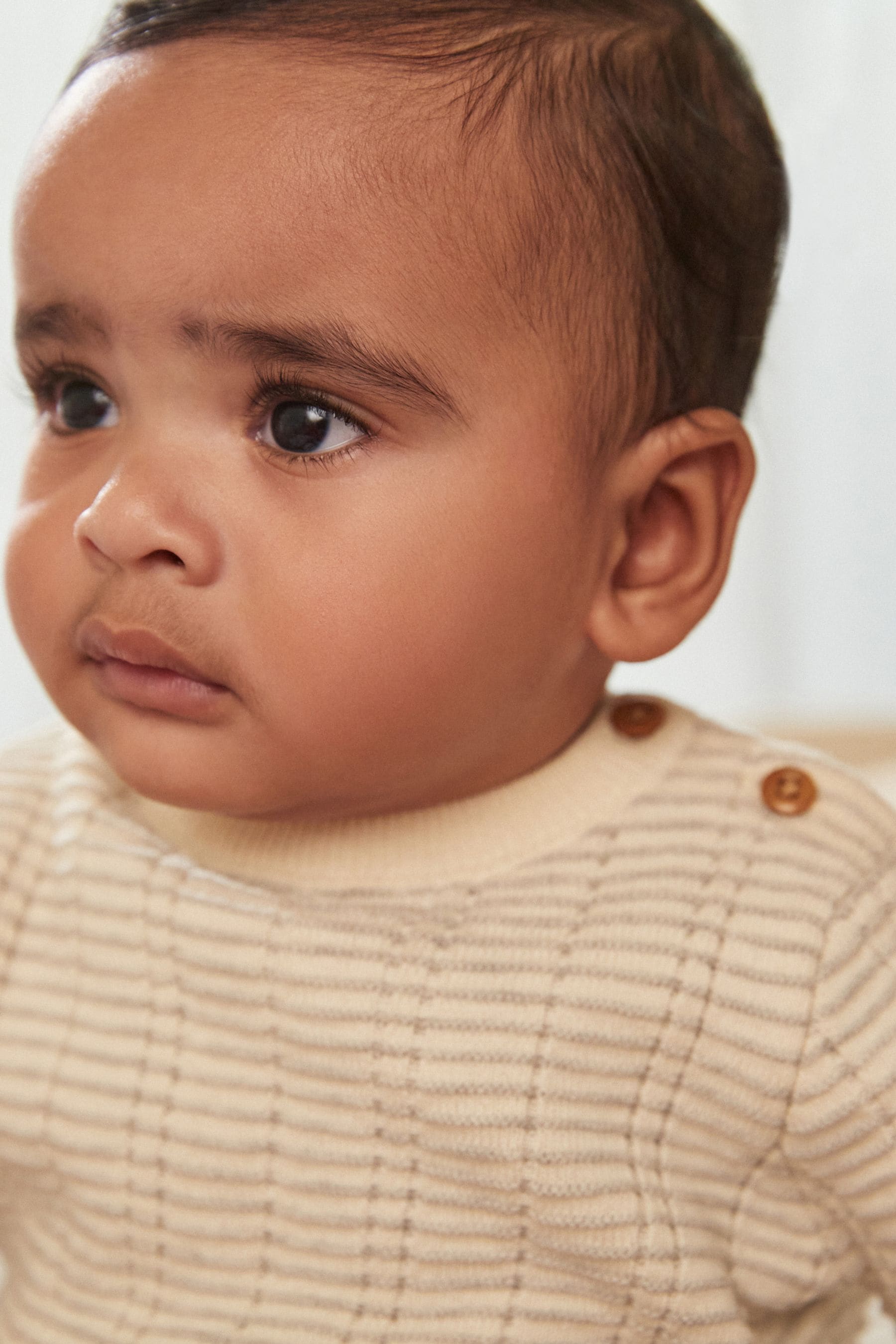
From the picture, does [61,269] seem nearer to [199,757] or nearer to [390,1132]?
[199,757]

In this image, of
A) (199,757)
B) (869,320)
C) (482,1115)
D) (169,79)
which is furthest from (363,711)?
(869,320)

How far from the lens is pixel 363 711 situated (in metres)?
0.80

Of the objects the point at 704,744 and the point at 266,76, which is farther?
the point at 704,744

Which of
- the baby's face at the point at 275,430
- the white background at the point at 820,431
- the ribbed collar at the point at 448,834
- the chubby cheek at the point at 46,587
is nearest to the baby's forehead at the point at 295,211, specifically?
the baby's face at the point at 275,430

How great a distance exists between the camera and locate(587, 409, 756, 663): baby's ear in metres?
0.89

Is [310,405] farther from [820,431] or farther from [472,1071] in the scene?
[820,431]

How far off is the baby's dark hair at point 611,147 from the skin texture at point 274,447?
A: 22 millimetres

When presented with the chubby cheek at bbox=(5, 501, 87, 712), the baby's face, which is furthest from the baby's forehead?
the chubby cheek at bbox=(5, 501, 87, 712)

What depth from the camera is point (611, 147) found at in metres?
0.81

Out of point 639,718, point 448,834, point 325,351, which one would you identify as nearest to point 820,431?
point 639,718

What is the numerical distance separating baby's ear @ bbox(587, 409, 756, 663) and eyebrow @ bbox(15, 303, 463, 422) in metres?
0.17

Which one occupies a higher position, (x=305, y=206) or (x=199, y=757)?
(x=305, y=206)

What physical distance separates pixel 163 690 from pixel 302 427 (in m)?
0.16

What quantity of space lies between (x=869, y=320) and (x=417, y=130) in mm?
1236
